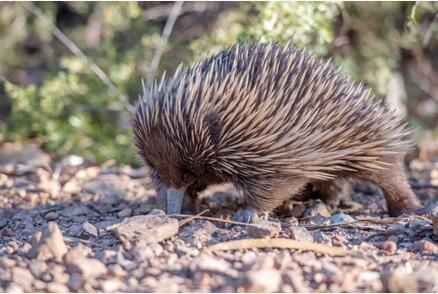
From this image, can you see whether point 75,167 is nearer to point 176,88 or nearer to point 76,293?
point 176,88

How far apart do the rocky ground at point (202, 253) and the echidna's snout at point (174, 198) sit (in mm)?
334

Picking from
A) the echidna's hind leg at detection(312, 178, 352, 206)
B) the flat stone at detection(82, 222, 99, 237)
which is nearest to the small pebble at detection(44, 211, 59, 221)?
the flat stone at detection(82, 222, 99, 237)

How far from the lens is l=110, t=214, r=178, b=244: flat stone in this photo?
3.29m

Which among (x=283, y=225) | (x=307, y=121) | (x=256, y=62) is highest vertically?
(x=256, y=62)

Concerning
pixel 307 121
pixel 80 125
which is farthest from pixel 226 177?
pixel 80 125

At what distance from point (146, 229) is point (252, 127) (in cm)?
107

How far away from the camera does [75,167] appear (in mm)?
6070

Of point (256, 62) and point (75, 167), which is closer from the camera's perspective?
point (256, 62)

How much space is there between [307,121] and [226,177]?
1.86ft

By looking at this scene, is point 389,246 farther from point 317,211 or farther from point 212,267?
point 317,211

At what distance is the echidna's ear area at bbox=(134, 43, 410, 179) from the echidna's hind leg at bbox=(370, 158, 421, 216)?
11.0 inches

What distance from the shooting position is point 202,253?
3.09 meters

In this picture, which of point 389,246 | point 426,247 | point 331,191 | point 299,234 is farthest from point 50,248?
point 331,191

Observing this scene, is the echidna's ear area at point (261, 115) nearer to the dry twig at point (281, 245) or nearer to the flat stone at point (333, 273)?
the dry twig at point (281, 245)
